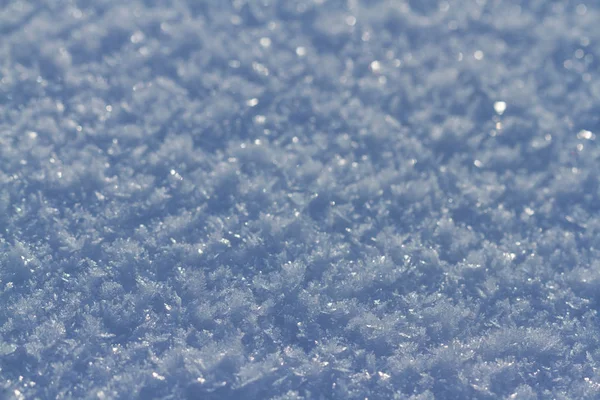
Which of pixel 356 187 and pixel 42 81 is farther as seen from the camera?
pixel 42 81

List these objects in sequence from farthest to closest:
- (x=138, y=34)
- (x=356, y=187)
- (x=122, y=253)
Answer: (x=138, y=34) → (x=356, y=187) → (x=122, y=253)

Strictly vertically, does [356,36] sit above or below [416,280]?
above

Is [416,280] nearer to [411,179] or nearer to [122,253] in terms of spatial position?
[411,179]

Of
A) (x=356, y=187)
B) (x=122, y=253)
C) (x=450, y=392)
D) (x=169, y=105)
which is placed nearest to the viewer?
(x=450, y=392)

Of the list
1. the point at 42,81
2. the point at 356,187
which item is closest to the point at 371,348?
the point at 356,187

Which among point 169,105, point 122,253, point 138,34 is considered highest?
point 138,34

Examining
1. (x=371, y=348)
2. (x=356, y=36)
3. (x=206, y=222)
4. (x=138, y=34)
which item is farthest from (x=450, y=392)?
(x=138, y=34)

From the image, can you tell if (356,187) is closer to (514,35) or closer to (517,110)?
(517,110)
